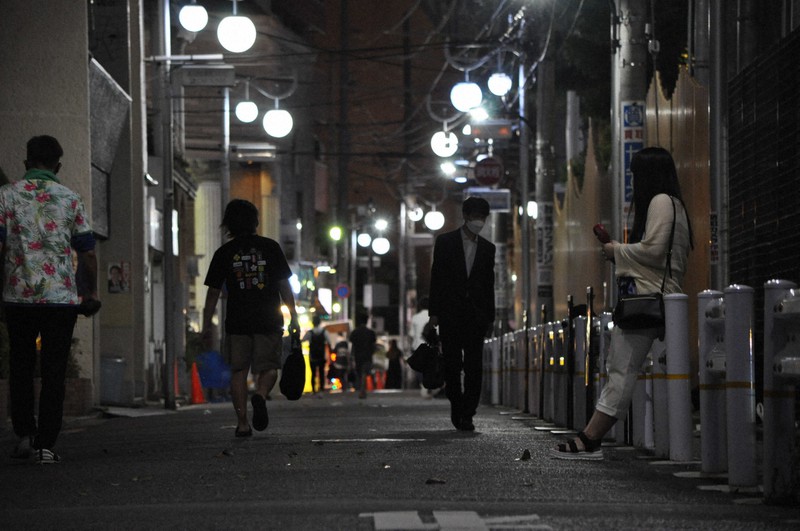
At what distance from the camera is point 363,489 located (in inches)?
310

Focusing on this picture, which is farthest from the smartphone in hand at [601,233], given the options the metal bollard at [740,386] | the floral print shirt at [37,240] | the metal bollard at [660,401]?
the floral print shirt at [37,240]

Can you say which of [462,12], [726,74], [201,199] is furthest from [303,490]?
[201,199]

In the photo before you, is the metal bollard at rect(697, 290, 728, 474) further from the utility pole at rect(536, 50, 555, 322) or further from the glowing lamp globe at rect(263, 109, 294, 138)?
the glowing lamp globe at rect(263, 109, 294, 138)

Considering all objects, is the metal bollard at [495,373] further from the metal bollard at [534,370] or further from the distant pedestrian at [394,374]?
the distant pedestrian at [394,374]

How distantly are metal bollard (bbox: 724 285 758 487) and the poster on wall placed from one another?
20.6 m

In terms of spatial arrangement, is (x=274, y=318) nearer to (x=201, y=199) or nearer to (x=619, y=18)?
(x=619, y=18)

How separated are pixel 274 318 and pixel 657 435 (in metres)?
3.48

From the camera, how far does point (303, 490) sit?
25.7 feet

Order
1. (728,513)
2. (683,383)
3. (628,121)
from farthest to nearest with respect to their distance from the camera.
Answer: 1. (628,121)
2. (683,383)
3. (728,513)

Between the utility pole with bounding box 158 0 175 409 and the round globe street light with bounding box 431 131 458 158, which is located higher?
the round globe street light with bounding box 431 131 458 158

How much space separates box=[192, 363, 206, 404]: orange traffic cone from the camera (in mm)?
32750

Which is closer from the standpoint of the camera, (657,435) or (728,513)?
(728,513)

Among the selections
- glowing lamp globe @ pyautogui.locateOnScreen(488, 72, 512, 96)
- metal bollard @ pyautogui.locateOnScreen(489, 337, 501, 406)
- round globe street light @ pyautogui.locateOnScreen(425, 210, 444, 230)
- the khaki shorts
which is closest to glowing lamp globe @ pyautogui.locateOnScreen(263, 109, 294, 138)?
glowing lamp globe @ pyautogui.locateOnScreen(488, 72, 512, 96)

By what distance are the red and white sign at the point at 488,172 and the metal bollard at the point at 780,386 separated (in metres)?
29.4
